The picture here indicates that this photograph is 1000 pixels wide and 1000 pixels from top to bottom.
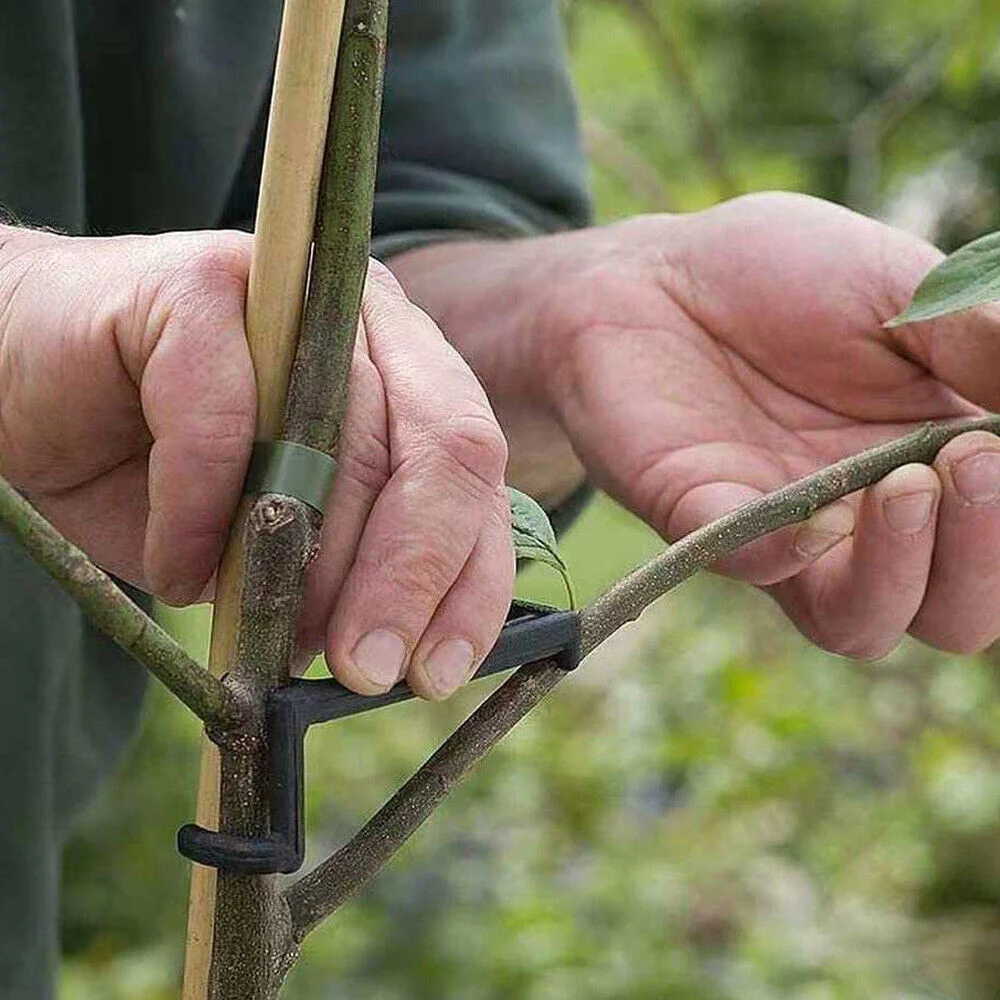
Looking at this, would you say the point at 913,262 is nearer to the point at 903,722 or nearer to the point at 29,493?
the point at 29,493

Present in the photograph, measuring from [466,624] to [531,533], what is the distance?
6 centimetres

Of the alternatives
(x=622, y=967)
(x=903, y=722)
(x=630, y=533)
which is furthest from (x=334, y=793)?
(x=630, y=533)

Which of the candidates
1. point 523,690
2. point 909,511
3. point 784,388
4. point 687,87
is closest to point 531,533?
point 523,690

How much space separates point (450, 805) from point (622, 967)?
311 mm

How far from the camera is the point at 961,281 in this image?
436mm

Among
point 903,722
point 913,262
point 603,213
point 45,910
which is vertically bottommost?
point 903,722

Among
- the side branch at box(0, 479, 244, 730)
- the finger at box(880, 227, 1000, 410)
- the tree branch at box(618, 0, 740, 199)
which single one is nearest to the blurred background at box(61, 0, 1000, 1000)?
the tree branch at box(618, 0, 740, 199)

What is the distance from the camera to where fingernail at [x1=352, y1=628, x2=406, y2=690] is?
0.34 m

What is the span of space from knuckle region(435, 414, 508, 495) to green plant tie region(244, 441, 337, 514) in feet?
0.10

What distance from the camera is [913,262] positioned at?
60 cm

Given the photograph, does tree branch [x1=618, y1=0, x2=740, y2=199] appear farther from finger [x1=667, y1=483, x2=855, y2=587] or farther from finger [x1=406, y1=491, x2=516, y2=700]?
finger [x1=406, y1=491, x2=516, y2=700]

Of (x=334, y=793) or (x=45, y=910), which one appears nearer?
(x=45, y=910)

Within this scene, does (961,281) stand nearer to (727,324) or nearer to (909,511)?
(909,511)

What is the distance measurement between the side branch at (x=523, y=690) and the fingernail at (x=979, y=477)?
0.04 meters
